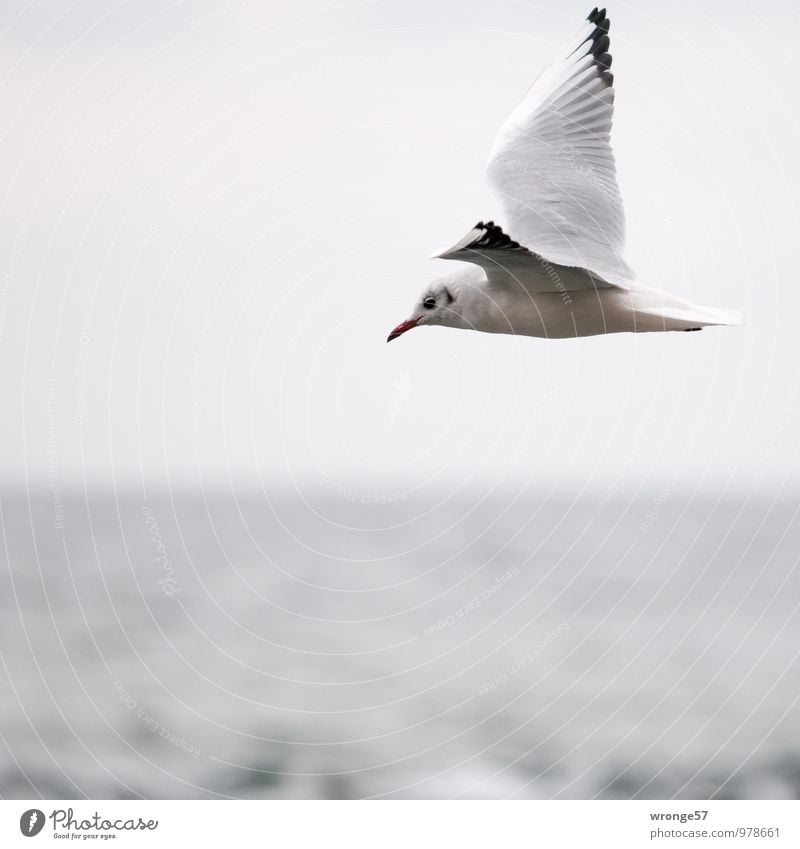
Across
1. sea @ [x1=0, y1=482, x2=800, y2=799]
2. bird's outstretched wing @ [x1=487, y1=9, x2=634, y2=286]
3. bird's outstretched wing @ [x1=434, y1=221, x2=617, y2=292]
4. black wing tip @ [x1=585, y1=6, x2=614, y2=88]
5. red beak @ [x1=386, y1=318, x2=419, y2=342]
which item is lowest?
sea @ [x1=0, y1=482, x2=800, y2=799]

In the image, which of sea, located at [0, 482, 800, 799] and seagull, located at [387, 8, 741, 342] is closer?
seagull, located at [387, 8, 741, 342]

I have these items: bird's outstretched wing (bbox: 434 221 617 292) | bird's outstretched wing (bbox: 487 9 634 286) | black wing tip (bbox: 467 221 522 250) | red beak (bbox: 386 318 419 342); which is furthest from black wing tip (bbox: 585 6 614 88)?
black wing tip (bbox: 467 221 522 250)

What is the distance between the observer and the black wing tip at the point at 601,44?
379 centimetres

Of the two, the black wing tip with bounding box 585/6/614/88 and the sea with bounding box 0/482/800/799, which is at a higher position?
the black wing tip with bounding box 585/6/614/88

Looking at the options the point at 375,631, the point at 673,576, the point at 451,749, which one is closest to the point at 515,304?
the point at 451,749

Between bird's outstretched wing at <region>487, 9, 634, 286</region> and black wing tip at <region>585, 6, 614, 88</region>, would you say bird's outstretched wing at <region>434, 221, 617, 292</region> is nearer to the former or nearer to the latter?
bird's outstretched wing at <region>487, 9, 634, 286</region>

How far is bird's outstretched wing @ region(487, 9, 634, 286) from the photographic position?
3.22 m

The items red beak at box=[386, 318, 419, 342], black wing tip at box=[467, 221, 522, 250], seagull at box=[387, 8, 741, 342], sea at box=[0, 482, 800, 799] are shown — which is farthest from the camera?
sea at box=[0, 482, 800, 799]

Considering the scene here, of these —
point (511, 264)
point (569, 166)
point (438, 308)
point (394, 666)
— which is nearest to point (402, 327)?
point (438, 308)

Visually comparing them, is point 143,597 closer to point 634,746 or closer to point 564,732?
point 564,732

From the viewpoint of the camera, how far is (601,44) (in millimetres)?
3893

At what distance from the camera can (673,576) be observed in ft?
56.7

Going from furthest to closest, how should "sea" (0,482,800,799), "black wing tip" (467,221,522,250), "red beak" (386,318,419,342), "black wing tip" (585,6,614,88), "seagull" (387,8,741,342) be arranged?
"sea" (0,482,800,799)
"black wing tip" (585,6,614,88)
"red beak" (386,318,419,342)
"seagull" (387,8,741,342)
"black wing tip" (467,221,522,250)

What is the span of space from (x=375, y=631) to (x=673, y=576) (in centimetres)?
537
